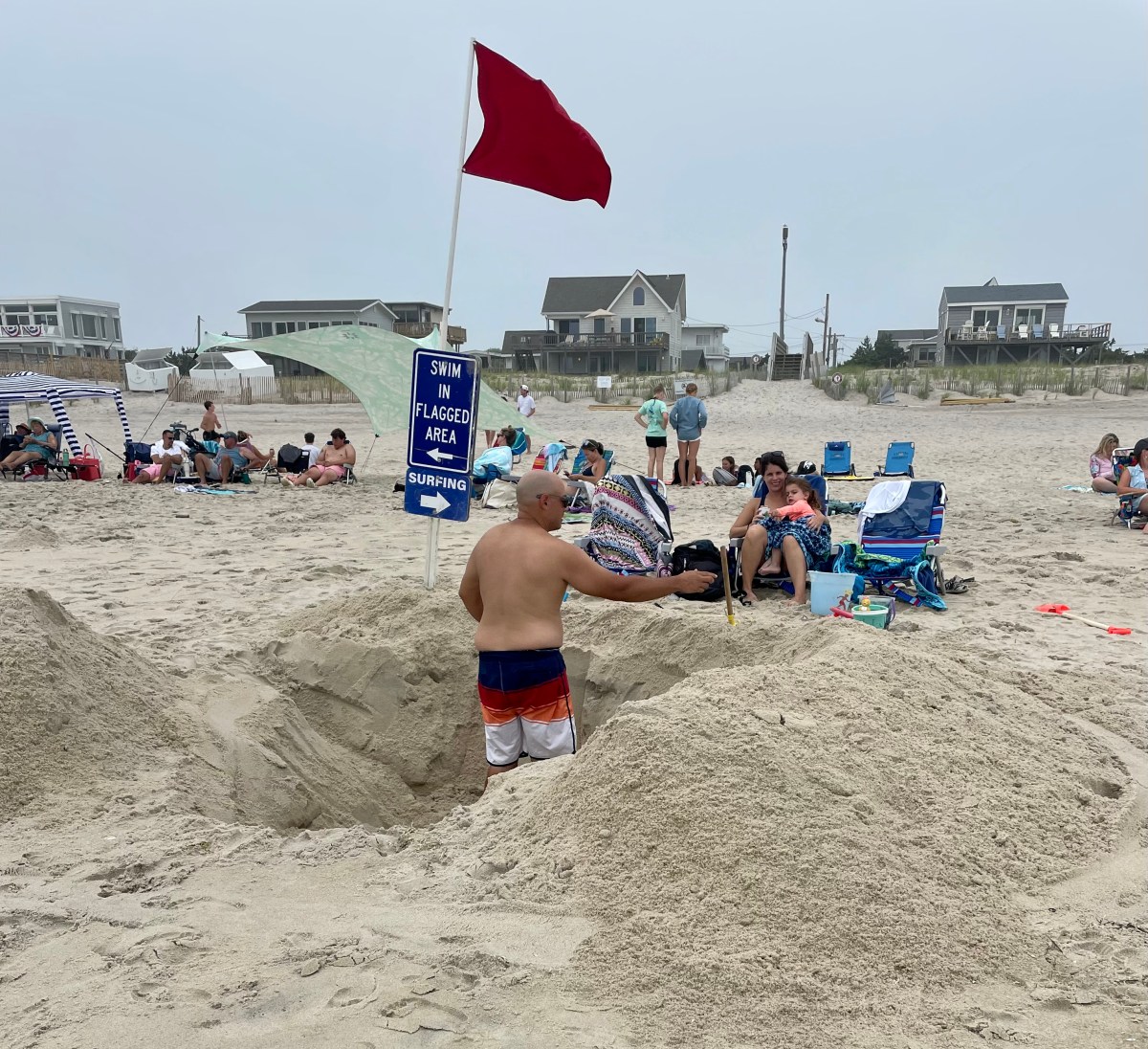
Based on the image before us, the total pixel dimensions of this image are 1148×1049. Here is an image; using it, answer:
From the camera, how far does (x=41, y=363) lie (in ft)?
107

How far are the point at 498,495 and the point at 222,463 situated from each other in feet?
15.7

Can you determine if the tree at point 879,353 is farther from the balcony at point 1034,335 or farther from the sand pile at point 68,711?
the sand pile at point 68,711

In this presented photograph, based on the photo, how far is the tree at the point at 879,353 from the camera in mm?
49719

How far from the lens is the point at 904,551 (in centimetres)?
688

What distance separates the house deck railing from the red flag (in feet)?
141

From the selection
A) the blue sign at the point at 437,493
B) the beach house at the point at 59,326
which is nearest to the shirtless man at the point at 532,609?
the blue sign at the point at 437,493

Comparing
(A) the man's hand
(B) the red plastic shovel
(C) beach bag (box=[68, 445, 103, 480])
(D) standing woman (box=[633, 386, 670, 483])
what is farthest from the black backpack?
(C) beach bag (box=[68, 445, 103, 480])

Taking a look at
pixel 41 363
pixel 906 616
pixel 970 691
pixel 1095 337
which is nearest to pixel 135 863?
pixel 970 691

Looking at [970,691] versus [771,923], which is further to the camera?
[970,691]

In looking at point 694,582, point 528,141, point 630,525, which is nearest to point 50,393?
point 528,141

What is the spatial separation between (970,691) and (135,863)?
3.40 meters

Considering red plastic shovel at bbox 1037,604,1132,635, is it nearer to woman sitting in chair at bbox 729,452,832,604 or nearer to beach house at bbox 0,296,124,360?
woman sitting in chair at bbox 729,452,832,604

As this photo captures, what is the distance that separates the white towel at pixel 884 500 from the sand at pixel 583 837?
1.25 m

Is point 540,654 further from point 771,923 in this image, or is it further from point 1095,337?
point 1095,337
